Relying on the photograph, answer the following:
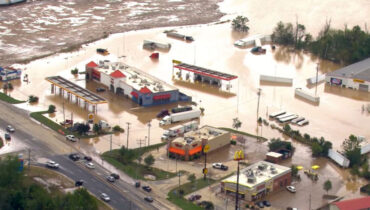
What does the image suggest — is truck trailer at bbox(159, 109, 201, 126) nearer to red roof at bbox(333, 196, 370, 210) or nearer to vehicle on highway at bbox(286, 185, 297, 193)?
vehicle on highway at bbox(286, 185, 297, 193)

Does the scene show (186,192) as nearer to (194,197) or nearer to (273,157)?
(194,197)

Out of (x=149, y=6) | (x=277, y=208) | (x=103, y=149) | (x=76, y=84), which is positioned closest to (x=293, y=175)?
(x=277, y=208)

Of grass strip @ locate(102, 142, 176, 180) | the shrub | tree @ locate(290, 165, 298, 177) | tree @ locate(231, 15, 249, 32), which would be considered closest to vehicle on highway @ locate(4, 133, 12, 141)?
grass strip @ locate(102, 142, 176, 180)

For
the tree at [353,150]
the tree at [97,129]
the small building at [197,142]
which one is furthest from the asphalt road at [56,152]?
the tree at [353,150]

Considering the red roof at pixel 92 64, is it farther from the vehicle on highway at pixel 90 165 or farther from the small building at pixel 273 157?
the small building at pixel 273 157

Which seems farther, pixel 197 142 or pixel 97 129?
Answer: pixel 97 129

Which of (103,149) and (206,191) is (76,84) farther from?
(206,191)

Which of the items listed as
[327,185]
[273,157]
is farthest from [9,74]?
[327,185]
